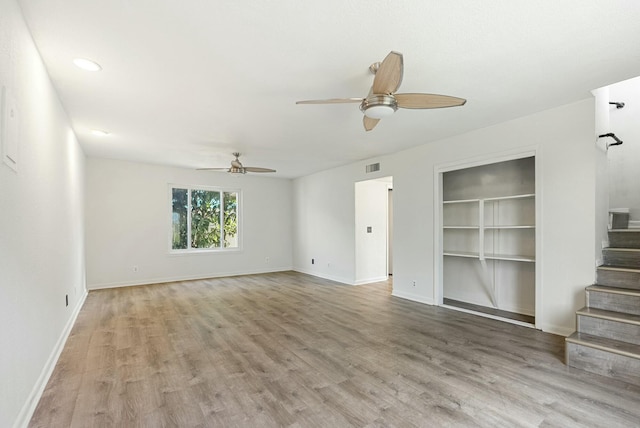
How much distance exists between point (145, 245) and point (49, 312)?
4.07 m

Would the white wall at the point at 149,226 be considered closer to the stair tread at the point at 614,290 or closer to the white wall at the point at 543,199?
the white wall at the point at 543,199

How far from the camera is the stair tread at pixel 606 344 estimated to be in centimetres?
245

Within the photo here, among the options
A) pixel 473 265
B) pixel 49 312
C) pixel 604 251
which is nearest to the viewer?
pixel 49 312

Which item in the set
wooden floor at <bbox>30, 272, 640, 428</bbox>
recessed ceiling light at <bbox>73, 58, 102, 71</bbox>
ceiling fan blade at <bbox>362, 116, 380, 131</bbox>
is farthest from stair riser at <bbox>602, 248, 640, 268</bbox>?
recessed ceiling light at <bbox>73, 58, 102, 71</bbox>

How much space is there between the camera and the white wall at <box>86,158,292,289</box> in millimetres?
5992

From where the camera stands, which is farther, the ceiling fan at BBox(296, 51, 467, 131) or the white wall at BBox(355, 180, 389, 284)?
the white wall at BBox(355, 180, 389, 284)

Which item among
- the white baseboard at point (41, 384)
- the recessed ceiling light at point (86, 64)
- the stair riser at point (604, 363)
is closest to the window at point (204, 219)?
the white baseboard at point (41, 384)

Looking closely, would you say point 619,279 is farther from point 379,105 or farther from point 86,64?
point 86,64

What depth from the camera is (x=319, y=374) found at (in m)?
2.54

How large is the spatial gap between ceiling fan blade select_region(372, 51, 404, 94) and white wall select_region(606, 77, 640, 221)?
382cm

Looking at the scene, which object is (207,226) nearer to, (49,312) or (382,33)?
(49,312)

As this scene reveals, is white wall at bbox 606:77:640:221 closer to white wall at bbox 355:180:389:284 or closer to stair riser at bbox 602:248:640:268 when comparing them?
stair riser at bbox 602:248:640:268

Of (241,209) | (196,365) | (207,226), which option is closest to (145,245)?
(207,226)

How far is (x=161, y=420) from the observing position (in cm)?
193
